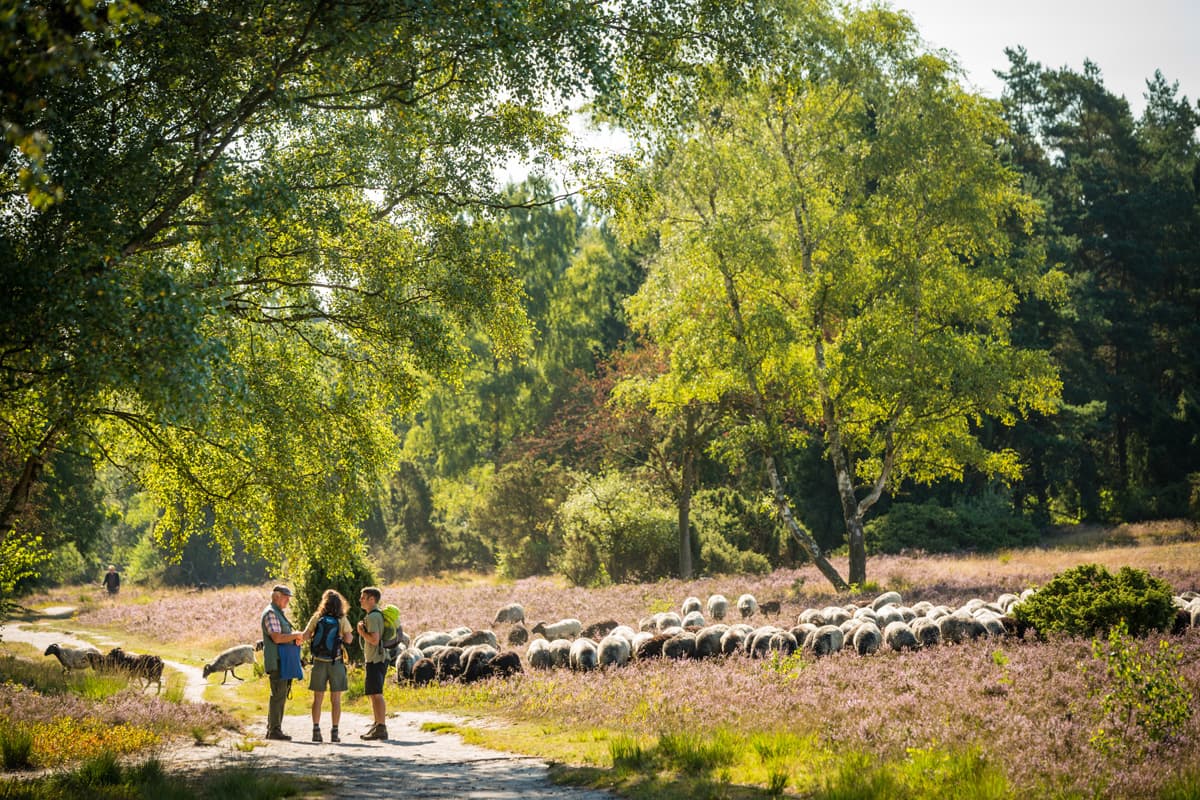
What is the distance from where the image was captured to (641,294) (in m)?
29.9

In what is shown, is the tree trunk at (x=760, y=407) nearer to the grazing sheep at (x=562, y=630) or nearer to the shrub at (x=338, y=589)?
the grazing sheep at (x=562, y=630)

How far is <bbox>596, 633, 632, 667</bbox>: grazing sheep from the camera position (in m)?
16.4

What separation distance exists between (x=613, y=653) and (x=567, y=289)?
52.7m

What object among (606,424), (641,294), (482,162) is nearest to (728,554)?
(606,424)

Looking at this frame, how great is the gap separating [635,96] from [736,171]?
12.7m

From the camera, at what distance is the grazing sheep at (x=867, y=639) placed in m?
14.9

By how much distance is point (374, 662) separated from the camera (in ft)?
45.2

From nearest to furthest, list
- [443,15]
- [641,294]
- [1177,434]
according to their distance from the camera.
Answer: [443,15], [641,294], [1177,434]

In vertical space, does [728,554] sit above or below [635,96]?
below

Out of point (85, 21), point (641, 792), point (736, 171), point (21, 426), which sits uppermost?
point (736, 171)

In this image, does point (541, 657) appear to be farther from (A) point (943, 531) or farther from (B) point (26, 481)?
(A) point (943, 531)

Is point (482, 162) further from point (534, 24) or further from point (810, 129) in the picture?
point (810, 129)

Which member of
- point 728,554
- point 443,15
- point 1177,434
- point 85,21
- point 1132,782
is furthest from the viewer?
point 1177,434

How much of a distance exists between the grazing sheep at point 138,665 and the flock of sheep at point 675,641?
0.07 feet
